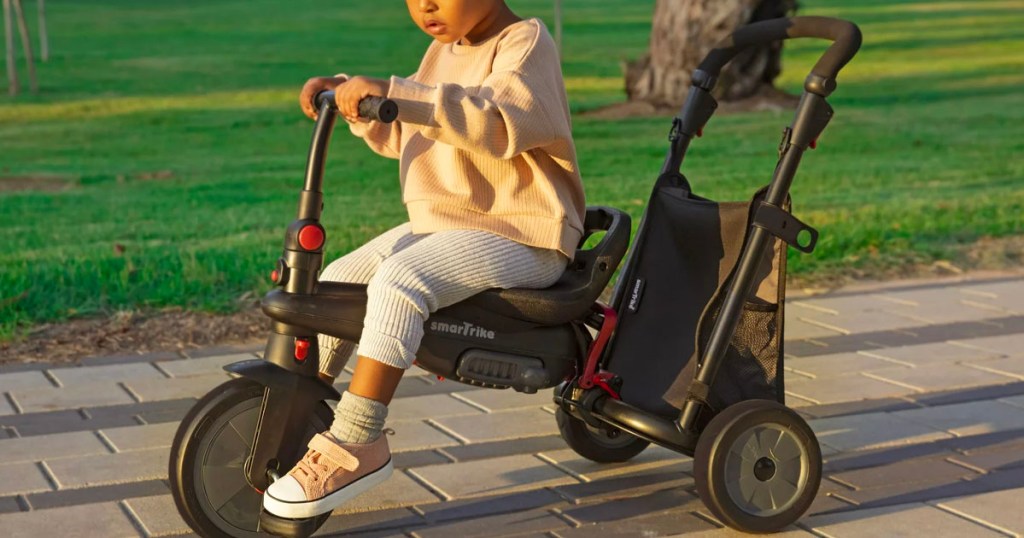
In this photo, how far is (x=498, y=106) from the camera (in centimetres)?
332

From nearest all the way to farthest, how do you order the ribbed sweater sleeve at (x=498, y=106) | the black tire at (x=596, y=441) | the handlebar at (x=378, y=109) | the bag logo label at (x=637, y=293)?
1. the handlebar at (x=378, y=109)
2. the ribbed sweater sleeve at (x=498, y=106)
3. the bag logo label at (x=637, y=293)
4. the black tire at (x=596, y=441)

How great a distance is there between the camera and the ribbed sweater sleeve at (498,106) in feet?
10.6

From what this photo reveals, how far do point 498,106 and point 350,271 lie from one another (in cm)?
57

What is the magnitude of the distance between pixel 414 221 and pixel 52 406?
1.72m

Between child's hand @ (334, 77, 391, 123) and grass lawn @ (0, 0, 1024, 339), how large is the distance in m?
2.90

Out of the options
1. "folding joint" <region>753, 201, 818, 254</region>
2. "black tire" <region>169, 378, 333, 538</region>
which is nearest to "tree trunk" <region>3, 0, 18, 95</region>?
"black tire" <region>169, 378, 333, 538</region>

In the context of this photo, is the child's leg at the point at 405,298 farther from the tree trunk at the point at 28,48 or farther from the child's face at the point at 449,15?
the tree trunk at the point at 28,48

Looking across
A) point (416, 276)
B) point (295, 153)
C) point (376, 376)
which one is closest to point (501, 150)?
point (416, 276)

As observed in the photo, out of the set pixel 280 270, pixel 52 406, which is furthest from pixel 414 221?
pixel 52 406

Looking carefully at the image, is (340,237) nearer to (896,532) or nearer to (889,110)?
(896,532)

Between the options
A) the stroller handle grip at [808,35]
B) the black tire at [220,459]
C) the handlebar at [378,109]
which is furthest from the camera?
the stroller handle grip at [808,35]

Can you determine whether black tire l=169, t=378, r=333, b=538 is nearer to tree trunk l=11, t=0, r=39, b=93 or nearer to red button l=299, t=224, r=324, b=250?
Answer: red button l=299, t=224, r=324, b=250

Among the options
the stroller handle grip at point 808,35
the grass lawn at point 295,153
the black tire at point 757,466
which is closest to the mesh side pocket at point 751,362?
the black tire at point 757,466

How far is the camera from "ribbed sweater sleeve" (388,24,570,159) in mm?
3229
